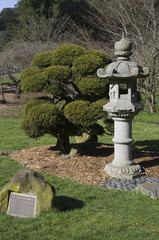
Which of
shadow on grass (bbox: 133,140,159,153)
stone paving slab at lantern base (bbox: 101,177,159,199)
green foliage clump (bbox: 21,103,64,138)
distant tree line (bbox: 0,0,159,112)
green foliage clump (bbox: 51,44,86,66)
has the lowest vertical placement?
shadow on grass (bbox: 133,140,159,153)

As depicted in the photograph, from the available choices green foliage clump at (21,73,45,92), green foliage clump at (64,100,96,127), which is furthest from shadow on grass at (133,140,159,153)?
green foliage clump at (21,73,45,92)

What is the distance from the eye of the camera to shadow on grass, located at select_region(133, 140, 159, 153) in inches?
445

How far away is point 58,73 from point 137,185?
371 centimetres

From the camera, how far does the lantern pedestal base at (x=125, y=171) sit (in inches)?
312

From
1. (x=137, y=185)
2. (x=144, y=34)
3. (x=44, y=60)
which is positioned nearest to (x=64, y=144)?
(x=44, y=60)

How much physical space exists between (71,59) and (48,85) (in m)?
0.98

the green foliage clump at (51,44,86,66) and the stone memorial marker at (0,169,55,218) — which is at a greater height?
the green foliage clump at (51,44,86,66)

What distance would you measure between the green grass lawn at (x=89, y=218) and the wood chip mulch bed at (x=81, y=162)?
618 mm

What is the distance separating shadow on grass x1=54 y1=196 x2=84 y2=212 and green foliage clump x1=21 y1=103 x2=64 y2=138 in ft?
8.48

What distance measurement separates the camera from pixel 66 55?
9.36 meters

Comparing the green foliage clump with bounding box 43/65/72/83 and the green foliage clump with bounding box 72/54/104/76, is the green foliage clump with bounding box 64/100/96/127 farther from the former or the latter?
the green foliage clump with bounding box 72/54/104/76

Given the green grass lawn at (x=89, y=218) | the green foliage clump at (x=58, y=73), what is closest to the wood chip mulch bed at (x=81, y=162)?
the green grass lawn at (x=89, y=218)

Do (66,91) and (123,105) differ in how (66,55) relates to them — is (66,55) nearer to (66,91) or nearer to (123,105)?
(66,91)

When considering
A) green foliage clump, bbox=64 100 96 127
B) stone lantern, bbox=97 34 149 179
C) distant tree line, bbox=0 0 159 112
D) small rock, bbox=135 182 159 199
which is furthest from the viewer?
distant tree line, bbox=0 0 159 112
